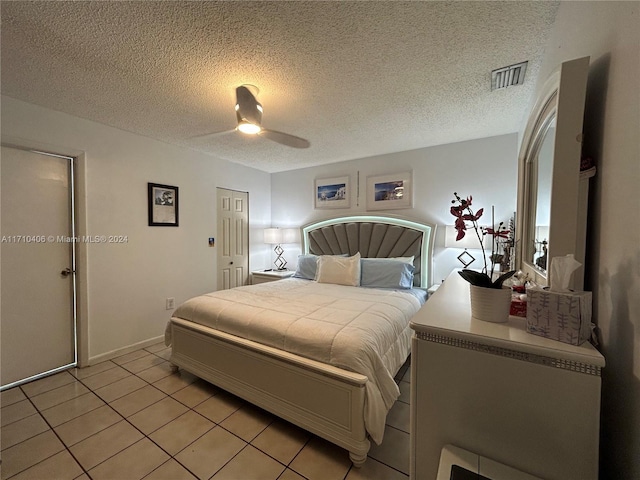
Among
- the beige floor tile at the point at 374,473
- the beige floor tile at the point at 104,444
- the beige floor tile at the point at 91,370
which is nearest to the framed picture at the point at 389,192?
the beige floor tile at the point at 374,473

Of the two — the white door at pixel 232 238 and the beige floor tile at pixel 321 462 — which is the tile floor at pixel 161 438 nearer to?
the beige floor tile at pixel 321 462

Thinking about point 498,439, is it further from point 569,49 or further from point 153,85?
point 153,85

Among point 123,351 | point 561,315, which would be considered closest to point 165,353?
point 123,351

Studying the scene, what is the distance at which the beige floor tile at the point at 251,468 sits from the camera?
4.62 feet

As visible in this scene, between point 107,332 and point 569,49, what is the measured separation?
13.8ft

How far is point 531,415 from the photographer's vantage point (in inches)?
31.3

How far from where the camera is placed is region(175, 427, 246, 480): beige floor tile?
146 cm

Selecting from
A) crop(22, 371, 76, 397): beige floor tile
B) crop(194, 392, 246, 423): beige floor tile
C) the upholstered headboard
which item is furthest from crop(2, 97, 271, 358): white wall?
the upholstered headboard

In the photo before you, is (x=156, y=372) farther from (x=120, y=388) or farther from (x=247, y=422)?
(x=247, y=422)

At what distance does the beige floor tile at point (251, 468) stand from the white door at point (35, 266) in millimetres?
2282

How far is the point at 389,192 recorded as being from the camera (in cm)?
358

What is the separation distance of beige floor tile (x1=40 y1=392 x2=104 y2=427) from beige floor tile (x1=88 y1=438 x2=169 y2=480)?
68 centimetres

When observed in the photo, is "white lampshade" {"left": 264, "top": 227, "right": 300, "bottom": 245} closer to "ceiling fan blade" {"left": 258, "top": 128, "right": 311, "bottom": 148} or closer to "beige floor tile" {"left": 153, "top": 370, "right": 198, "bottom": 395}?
"ceiling fan blade" {"left": 258, "top": 128, "right": 311, "bottom": 148}

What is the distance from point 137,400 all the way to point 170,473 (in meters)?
0.90
